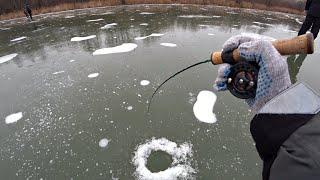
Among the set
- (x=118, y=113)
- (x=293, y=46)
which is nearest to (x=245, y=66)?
(x=293, y=46)

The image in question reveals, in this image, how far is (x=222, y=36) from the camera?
25.7ft

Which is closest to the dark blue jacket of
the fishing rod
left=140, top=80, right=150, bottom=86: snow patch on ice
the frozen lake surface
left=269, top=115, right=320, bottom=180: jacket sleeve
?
the frozen lake surface

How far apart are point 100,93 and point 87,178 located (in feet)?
6.56

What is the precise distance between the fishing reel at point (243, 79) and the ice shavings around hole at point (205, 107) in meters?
2.19

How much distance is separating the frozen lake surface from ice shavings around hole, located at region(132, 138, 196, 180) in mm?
12

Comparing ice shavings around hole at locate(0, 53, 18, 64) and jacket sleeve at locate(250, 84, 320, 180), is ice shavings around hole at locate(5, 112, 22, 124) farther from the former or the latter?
jacket sleeve at locate(250, 84, 320, 180)

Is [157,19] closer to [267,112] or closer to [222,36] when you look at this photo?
[222,36]

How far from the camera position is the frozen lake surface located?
2752 mm

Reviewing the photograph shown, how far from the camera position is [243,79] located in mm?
1340

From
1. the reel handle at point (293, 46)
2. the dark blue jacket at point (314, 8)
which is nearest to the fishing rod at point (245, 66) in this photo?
the reel handle at point (293, 46)

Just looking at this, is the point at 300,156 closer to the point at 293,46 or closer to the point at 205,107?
the point at 293,46

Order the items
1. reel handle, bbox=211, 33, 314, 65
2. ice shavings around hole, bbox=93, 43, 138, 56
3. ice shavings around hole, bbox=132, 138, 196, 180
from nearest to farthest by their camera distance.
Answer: reel handle, bbox=211, 33, 314, 65, ice shavings around hole, bbox=132, 138, 196, 180, ice shavings around hole, bbox=93, 43, 138, 56

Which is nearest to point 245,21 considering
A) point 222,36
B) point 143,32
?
point 222,36

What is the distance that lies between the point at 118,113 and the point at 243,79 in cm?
269
